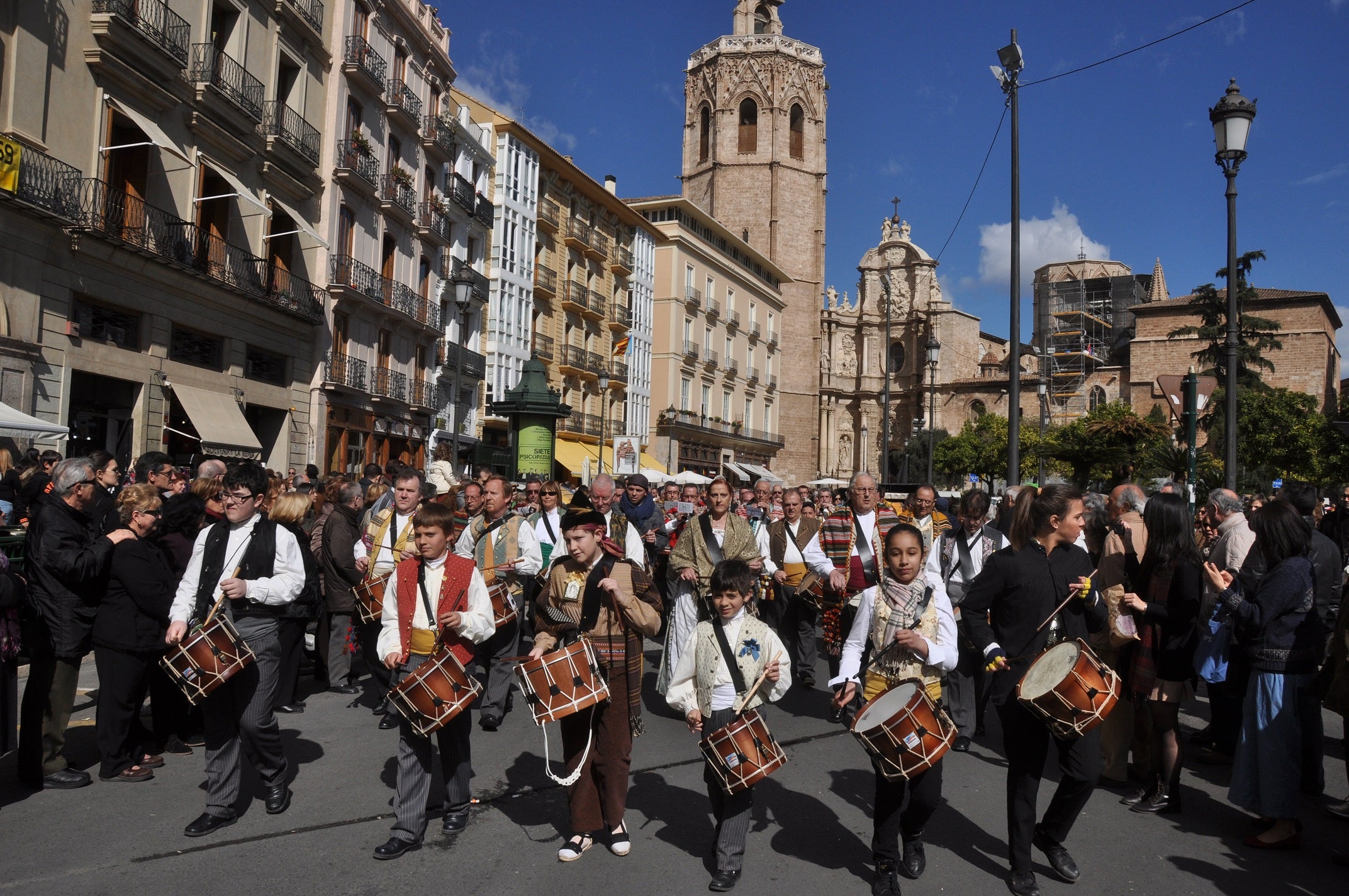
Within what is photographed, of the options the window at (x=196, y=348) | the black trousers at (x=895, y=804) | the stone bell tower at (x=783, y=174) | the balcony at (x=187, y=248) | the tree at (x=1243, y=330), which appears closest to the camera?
the black trousers at (x=895, y=804)

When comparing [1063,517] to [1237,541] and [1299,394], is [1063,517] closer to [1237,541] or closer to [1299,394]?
[1237,541]

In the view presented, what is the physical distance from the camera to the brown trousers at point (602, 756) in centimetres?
498

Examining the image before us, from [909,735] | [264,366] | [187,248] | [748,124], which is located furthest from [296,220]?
[748,124]

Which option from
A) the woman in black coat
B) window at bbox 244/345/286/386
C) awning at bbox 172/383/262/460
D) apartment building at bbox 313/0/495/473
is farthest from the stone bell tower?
the woman in black coat

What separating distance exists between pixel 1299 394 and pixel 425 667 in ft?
143

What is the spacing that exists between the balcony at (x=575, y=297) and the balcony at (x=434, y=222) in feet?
34.1

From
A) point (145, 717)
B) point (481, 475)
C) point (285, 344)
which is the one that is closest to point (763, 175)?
point (285, 344)

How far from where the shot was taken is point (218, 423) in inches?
787

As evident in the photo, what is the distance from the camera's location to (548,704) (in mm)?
4617

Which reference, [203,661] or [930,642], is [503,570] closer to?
[203,661]

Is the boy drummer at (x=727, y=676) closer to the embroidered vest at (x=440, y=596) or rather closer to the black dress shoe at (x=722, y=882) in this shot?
the black dress shoe at (x=722, y=882)

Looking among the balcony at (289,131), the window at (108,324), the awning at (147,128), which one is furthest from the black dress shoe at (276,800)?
the balcony at (289,131)

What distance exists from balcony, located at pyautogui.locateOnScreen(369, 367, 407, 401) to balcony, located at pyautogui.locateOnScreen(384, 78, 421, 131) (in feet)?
23.3

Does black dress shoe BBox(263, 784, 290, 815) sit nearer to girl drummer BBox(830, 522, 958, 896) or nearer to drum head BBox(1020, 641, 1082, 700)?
girl drummer BBox(830, 522, 958, 896)
